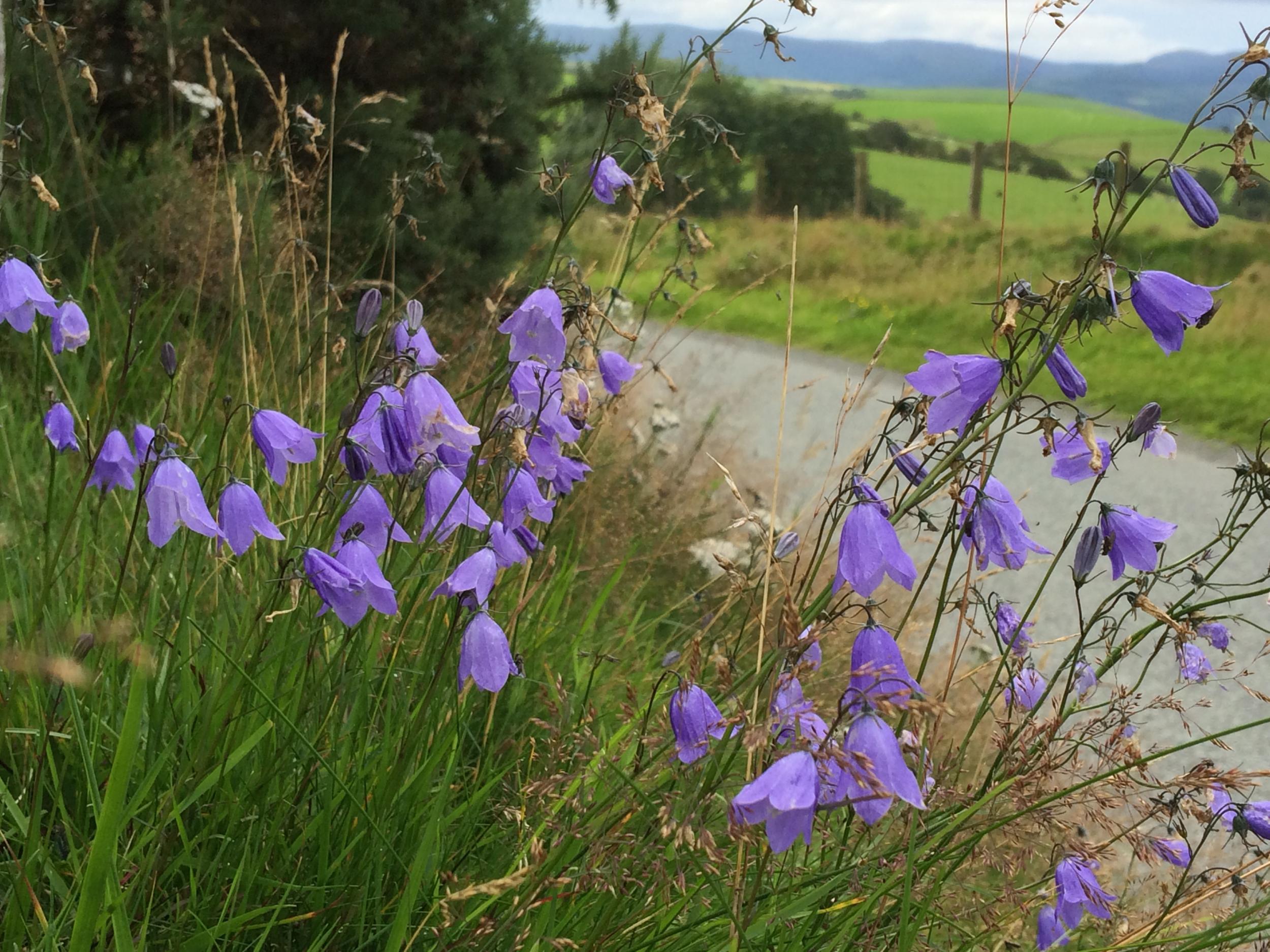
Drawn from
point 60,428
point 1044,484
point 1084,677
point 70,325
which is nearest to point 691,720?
point 1084,677

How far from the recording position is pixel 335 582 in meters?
1.30

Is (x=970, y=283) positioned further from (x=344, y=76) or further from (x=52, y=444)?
(x=52, y=444)

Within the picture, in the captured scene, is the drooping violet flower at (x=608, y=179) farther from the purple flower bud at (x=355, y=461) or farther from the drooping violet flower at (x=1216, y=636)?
the drooping violet flower at (x=1216, y=636)

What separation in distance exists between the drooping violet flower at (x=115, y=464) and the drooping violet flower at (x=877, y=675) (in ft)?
4.09

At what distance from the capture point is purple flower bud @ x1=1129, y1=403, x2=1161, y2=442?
1.37 metres

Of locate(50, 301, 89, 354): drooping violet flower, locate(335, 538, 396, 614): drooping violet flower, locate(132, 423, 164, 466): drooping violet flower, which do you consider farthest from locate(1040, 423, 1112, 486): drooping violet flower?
locate(50, 301, 89, 354): drooping violet flower

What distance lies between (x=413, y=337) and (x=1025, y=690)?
1152mm

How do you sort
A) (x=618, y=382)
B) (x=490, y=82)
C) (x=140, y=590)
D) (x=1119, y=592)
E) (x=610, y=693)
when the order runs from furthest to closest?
(x=490, y=82), (x=610, y=693), (x=618, y=382), (x=140, y=590), (x=1119, y=592)

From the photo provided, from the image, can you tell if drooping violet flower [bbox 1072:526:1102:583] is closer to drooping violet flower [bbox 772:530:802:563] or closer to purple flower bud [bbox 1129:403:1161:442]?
purple flower bud [bbox 1129:403:1161:442]

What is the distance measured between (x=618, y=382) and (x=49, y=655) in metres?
1.04

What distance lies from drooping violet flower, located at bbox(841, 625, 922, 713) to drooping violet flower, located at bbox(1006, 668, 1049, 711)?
0.38 m

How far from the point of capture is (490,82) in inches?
217

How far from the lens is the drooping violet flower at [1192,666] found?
179 cm

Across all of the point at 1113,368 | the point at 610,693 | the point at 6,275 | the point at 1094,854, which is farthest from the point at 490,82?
the point at 1113,368
